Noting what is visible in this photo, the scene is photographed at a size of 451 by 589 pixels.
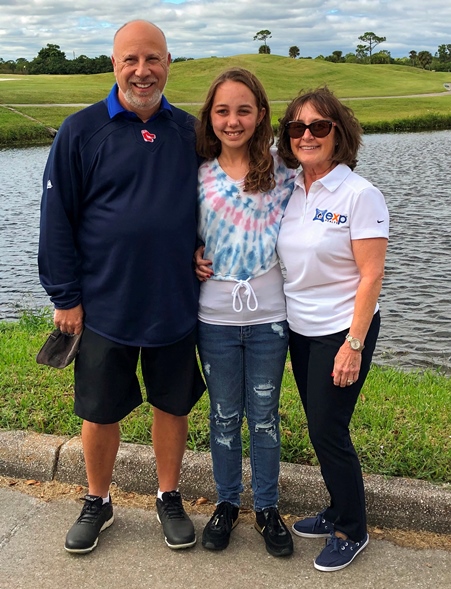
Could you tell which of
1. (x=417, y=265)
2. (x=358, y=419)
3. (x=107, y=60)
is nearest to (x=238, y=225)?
(x=358, y=419)

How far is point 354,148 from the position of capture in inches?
126

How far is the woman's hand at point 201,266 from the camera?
3.29m

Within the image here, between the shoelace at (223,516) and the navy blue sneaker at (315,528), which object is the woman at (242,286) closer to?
the shoelace at (223,516)

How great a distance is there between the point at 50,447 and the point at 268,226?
1882 mm

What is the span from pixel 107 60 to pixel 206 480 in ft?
304

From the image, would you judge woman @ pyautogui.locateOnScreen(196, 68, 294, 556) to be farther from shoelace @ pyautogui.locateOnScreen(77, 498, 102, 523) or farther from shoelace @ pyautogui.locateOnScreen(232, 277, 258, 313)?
shoelace @ pyautogui.locateOnScreen(77, 498, 102, 523)

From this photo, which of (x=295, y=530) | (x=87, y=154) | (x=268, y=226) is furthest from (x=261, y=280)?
(x=295, y=530)

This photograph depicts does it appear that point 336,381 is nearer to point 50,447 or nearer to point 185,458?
point 185,458

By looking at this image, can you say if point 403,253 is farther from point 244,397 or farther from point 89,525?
point 89,525

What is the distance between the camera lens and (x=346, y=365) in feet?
9.99

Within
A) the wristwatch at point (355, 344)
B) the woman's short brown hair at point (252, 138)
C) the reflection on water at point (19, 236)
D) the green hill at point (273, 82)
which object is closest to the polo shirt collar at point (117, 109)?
the woman's short brown hair at point (252, 138)

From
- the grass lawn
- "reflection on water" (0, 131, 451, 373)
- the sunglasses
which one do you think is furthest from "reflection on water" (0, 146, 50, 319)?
the sunglasses

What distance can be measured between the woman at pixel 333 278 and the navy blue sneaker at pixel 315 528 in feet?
0.39

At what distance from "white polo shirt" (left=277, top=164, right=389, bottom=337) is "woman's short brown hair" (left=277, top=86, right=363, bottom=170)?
0.08 meters
